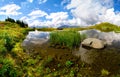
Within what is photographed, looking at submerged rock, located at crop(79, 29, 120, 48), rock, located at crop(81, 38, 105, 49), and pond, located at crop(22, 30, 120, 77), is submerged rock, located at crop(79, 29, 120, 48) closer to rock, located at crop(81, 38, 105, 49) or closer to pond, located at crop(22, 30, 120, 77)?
rock, located at crop(81, 38, 105, 49)

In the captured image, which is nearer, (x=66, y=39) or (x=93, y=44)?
(x=66, y=39)

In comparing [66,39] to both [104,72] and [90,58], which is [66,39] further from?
[104,72]

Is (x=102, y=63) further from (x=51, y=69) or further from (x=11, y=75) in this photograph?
(x=11, y=75)

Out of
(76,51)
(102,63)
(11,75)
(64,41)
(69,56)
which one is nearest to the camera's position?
(11,75)

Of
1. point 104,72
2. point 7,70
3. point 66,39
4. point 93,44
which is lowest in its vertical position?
point 104,72

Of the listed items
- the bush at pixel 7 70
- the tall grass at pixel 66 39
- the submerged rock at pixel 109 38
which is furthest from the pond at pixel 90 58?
the submerged rock at pixel 109 38

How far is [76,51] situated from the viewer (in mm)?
25578

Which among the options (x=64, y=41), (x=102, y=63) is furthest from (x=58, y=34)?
(x=102, y=63)

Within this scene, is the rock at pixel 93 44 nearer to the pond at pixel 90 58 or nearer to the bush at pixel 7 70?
the pond at pixel 90 58

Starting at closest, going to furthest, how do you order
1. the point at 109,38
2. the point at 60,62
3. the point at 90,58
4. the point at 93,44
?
the point at 60,62 → the point at 90,58 → the point at 93,44 → the point at 109,38

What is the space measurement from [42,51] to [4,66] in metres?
10.0

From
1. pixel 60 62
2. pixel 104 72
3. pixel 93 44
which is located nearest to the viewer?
pixel 104 72

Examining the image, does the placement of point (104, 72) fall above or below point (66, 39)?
below

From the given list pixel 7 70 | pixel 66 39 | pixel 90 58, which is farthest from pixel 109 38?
pixel 7 70
